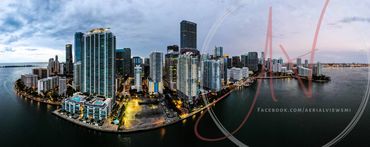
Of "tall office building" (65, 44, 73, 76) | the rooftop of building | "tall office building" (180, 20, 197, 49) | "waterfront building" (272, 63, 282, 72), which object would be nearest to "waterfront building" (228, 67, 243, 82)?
"tall office building" (180, 20, 197, 49)

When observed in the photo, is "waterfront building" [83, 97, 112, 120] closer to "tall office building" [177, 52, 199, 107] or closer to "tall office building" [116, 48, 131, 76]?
"tall office building" [177, 52, 199, 107]

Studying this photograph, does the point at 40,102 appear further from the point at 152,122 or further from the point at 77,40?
the point at 77,40

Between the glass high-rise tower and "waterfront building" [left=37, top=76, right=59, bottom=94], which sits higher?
the glass high-rise tower

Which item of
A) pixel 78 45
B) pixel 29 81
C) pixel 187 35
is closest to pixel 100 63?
pixel 29 81

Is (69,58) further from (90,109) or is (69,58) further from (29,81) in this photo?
(90,109)

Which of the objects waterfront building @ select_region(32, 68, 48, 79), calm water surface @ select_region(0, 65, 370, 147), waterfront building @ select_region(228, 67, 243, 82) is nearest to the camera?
calm water surface @ select_region(0, 65, 370, 147)

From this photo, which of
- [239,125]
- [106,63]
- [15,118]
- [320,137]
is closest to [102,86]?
[106,63]

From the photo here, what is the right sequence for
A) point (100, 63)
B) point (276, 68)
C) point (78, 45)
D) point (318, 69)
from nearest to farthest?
point (100, 63)
point (318, 69)
point (78, 45)
point (276, 68)

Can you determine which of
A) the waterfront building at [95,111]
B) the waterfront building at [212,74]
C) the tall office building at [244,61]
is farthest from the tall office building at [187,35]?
the waterfront building at [95,111]
